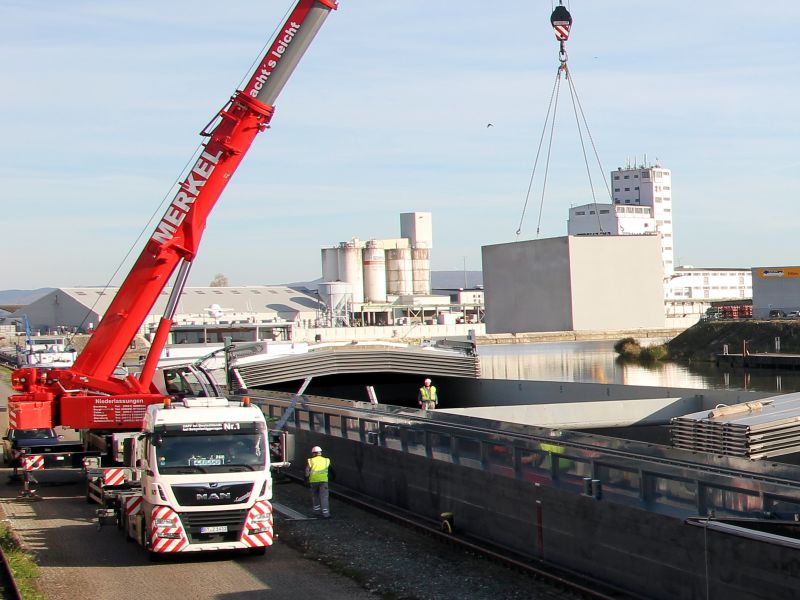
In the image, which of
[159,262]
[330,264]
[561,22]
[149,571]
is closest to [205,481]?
[149,571]

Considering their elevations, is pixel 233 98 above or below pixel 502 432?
above

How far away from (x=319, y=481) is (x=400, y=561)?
3.88m

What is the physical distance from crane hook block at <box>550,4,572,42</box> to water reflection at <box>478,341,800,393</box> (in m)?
36.4

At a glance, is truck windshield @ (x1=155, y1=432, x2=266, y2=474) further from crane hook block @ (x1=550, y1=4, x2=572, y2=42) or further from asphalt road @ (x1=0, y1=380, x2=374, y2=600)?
crane hook block @ (x1=550, y1=4, x2=572, y2=42)

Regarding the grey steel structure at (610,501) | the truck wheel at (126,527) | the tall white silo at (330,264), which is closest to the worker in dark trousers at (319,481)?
the grey steel structure at (610,501)

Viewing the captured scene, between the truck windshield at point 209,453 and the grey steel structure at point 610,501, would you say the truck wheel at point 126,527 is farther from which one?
the grey steel structure at point 610,501

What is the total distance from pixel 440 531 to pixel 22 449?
40.4 ft

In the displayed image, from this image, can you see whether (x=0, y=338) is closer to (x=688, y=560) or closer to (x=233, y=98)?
(x=233, y=98)

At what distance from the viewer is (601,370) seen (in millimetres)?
90938

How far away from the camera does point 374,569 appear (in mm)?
16516

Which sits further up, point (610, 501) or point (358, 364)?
point (358, 364)

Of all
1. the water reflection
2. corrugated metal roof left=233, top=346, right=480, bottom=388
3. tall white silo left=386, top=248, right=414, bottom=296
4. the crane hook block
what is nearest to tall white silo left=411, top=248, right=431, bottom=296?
tall white silo left=386, top=248, right=414, bottom=296

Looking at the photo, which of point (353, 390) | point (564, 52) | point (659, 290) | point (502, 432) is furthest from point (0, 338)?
point (502, 432)

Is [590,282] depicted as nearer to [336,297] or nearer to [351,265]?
[336,297]
